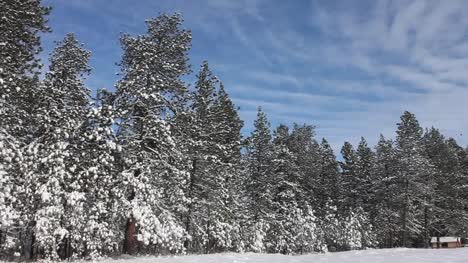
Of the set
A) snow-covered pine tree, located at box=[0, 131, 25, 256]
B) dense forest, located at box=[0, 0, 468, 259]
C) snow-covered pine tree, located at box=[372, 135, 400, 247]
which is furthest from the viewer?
snow-covered pine tree, located at box=[372, 135, 400, 247]

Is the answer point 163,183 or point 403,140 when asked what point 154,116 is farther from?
point 403,140

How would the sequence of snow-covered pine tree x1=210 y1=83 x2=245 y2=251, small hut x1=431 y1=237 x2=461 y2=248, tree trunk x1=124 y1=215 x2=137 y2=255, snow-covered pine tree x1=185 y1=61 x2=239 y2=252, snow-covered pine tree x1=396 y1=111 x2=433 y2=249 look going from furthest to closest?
small hut x1=431 y1=237 x2=461 y2=248
snow-covered pine tree x1=396 y1=111 x2=433 y2=249
snow-covered pine tree x1=210 y1=83 x2=245 y2=251
snow-covered pine tree x1=185 y1=61 x2=239 y2=252
tree trunk x1=124 y1=215 x2=137 y2=255

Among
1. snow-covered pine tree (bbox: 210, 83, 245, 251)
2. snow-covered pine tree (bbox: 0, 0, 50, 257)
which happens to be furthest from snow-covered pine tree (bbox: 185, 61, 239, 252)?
snow-covered pine tree (bbox: 0, 0, 50, 257)

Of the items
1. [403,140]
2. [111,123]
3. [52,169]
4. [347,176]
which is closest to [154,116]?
[111,123]

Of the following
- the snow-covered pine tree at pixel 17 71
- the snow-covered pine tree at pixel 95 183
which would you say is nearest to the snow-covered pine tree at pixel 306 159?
the snow-covered pine tree at pixel 95 183

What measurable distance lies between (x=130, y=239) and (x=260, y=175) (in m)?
22.6

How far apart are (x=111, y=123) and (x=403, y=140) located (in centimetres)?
3827

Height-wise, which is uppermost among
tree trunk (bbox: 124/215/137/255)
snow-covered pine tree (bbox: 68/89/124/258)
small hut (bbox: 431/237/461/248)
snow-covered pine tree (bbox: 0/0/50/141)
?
snow-covered pine tree (bbox: 0/0/50/141)

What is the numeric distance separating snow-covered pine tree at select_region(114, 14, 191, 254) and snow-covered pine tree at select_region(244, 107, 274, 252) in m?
18.3

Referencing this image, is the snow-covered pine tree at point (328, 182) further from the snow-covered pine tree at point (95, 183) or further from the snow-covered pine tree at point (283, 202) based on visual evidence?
the snow-covered pine tree at point (95, 183)

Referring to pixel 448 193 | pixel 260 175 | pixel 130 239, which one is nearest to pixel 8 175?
pixel 130 239

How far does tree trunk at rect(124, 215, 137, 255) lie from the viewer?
74.0 feet

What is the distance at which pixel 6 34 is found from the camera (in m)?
18.9

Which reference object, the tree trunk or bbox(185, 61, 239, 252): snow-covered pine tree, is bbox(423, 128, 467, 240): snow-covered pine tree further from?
the tree trunk
